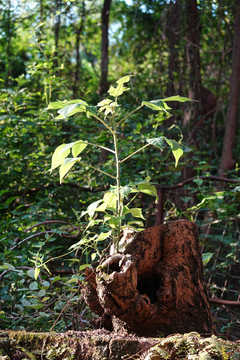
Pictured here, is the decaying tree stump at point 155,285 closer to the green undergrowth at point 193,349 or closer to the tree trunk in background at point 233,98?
the green undergrowth at point 193,349

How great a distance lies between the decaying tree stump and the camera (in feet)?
3.85

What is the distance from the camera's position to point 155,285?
53.2 inches

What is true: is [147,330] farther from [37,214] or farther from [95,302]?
[37,214]

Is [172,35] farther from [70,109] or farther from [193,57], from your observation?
[70,109]

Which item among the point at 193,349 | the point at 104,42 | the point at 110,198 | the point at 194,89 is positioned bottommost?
the point at 193,349

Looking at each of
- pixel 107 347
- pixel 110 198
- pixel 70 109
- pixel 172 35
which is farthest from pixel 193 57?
pixel 107 347

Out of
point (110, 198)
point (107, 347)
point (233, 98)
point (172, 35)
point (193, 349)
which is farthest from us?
point (172, 35)

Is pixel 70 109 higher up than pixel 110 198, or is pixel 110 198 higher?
pixel 70 109

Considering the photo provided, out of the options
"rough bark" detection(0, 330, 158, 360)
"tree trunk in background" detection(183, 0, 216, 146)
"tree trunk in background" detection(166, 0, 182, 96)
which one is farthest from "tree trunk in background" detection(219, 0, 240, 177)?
"rough bark" detection(0, 330, 158, 360)

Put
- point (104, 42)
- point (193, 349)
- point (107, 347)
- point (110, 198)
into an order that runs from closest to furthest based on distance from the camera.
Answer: point (193, 349) < point (107, 347) < point (110, 198) < point (104, 42)

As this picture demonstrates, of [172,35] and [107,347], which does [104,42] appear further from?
[107,347]

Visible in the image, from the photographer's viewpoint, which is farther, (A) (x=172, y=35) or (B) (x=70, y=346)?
(A) (x=172, y=35)

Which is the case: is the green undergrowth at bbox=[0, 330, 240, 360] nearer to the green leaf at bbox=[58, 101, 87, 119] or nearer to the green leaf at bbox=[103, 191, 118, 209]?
the green leaf at bbox=[103, 191, 118, 209]

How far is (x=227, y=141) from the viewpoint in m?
4.04
